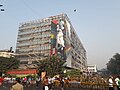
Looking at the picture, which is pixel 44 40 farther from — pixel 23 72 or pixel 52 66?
pixel 52 66

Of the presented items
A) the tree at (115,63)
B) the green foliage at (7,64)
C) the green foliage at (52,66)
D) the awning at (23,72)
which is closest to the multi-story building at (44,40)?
the green foliage at (7,64)

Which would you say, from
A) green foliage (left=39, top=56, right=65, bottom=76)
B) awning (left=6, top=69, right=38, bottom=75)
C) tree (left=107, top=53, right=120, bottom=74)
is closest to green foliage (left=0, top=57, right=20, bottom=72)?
awning (left=6, top=69, right=38, bottom=75)

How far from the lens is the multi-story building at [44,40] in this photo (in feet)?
247

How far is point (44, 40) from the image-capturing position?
81.8 metres

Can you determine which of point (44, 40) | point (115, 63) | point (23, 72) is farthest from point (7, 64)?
point (115, 63)

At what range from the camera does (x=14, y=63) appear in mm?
77875

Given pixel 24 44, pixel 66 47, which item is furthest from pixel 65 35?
pixel 24 44

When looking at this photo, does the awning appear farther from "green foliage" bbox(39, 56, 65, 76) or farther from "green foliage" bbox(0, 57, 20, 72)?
"green foliage" bbox(39, 56, 65, 76)

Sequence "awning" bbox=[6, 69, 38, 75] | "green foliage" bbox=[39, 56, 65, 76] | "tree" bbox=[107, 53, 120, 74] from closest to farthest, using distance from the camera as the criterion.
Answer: "green foliage" bbox=[39, 56, 65, 76] < "awning" bbox=[6, 69, 38, 75] < "tree" bbox=[107, 53, 120, 74]

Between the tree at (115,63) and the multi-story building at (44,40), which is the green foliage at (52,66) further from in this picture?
the tree at (115,63)

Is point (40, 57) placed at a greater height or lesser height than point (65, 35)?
lesser

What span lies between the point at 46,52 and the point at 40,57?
10.7 ft

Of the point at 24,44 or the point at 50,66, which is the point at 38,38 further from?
the point at 50,66

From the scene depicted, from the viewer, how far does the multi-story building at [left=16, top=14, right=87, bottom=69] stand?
75312 mm
